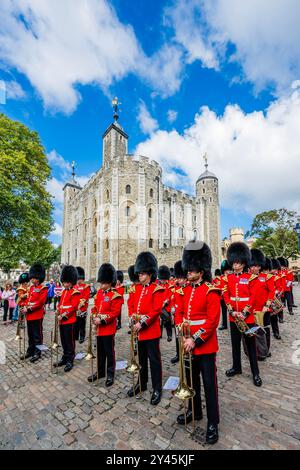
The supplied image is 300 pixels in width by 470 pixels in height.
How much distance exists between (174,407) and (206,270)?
2293 millimetres

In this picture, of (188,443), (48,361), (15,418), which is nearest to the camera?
(188,443)

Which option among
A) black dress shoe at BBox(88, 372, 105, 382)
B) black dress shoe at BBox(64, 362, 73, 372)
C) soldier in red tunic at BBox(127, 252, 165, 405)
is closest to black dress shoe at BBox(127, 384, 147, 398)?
soldier in red tunic at BBox(127, 252, 165, 405)

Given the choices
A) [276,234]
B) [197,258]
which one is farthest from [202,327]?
[276,234]

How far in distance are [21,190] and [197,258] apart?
15205 mm

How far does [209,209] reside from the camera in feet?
152

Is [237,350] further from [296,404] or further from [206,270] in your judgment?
[206,270]

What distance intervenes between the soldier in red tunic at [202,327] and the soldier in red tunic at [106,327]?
1.66 meters

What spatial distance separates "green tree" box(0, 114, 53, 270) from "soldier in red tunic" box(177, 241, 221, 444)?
45.4 feet

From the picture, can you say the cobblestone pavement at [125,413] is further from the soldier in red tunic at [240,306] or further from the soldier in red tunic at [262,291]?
the soldier in red tunic at [262,291]

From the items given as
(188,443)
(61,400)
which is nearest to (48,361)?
(61,400)

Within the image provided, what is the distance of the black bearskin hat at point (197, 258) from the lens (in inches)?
136

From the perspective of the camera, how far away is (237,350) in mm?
4680

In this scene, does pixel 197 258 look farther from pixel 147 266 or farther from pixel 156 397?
pixel 156 397

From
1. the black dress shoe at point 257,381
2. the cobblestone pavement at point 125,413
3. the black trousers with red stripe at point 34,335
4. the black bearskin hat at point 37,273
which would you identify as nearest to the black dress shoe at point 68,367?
the cobblestone pavement at point 125,413
